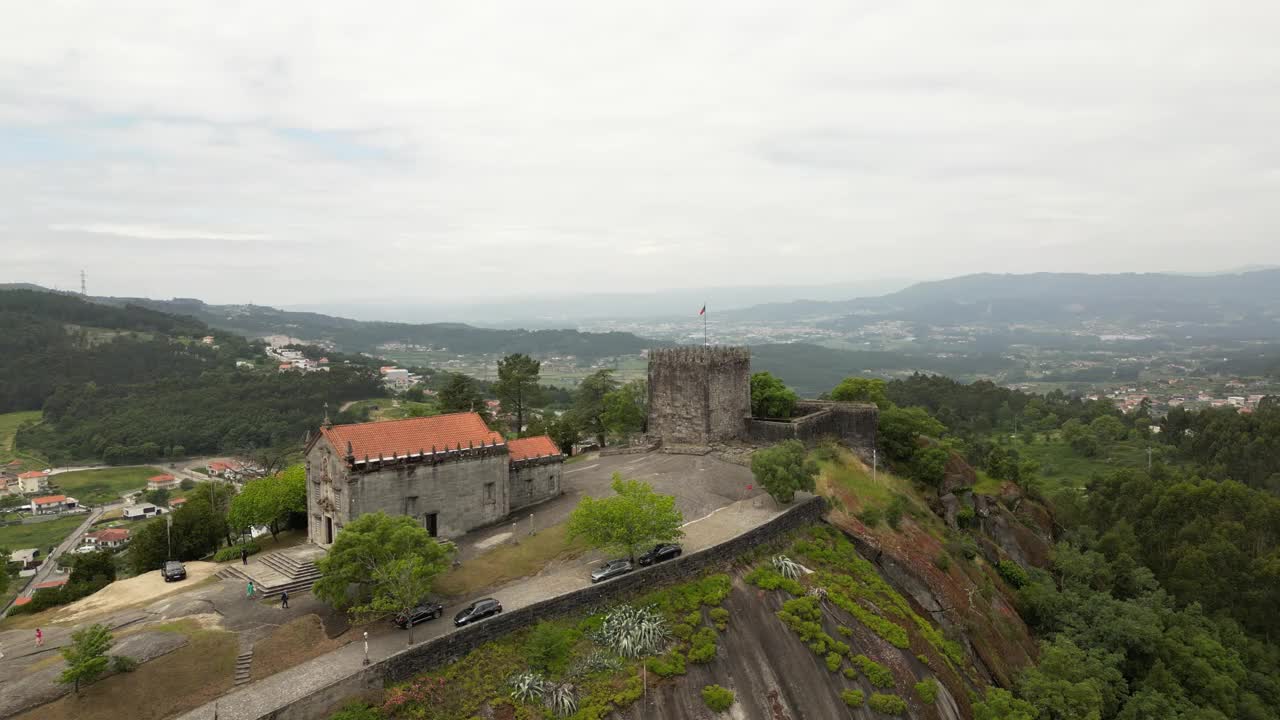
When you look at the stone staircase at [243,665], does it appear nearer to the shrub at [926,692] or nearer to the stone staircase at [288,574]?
the stone staircase at [288,574]

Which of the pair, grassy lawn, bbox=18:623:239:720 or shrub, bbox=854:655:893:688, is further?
shrub, bbox=854:655:893:688

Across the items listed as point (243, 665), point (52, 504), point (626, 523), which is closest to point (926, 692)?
point (626, 523)

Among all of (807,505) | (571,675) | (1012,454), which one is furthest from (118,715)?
(1012,454)

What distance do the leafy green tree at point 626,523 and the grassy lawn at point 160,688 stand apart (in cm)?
1339

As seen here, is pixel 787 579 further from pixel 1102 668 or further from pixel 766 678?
pixel 1102 668

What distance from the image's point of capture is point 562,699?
2211 cm

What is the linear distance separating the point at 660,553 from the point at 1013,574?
25.2 meters

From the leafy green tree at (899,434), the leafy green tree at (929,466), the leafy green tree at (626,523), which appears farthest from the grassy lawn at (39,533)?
the leafy green tree at (929,466)

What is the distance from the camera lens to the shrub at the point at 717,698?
76.5 ft

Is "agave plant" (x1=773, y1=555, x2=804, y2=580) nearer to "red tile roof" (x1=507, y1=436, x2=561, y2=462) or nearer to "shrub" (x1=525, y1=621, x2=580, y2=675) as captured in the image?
"shrub" (x1=525, y1=621, x2=580, y2=675)

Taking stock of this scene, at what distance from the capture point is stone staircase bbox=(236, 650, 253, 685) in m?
22.3

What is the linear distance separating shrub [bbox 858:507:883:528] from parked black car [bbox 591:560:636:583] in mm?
14356

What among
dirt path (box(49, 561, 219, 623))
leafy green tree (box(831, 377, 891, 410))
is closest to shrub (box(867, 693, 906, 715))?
dirt path (box(49, 561, 219, 623))

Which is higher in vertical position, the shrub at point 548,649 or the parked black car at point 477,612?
the parked black car at point 477,612
